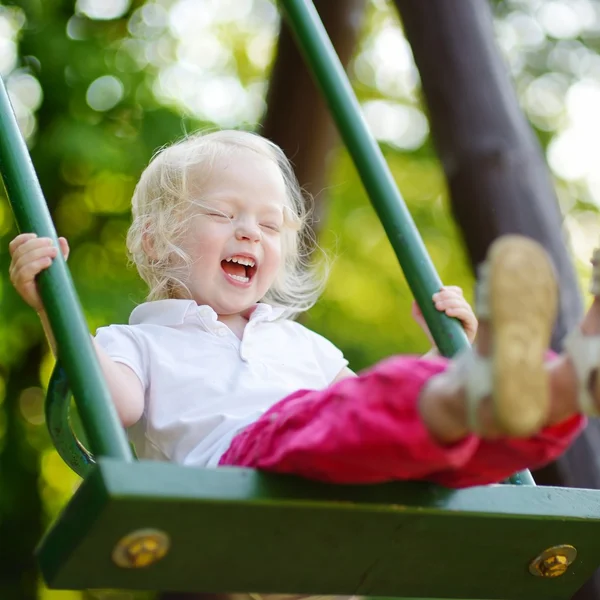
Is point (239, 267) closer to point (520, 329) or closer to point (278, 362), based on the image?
point (278, 362)

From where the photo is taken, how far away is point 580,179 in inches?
326

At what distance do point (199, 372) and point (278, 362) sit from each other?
193 millimetres

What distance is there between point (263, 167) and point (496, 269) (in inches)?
45.2

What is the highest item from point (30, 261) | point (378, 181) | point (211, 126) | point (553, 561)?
point (30, 261)

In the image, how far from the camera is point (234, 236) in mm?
2244

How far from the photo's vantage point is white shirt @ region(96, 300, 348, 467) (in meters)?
1.98

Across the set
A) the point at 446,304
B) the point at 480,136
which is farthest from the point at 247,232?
the point at 480,136

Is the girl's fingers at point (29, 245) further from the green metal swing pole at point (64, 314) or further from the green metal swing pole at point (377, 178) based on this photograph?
the green metal swing pole at point (377, 178)

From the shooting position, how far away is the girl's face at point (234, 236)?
2240 mm

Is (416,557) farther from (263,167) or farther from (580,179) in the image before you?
(580,179)

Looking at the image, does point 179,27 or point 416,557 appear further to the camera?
point 179,27

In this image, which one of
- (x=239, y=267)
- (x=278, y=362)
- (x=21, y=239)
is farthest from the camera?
(x=239, y=267)

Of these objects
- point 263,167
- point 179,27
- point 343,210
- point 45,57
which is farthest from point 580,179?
point 263,167

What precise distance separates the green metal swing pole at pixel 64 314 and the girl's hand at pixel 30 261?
2 centimetres
